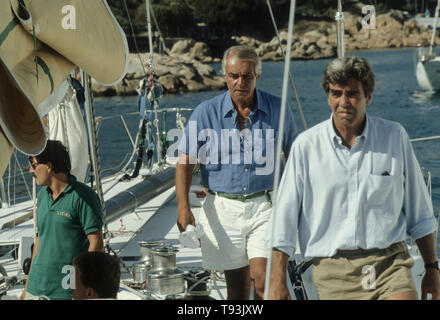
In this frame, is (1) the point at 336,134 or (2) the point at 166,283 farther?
(2) the point at 166,283

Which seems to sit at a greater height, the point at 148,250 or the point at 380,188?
the point at 380,188

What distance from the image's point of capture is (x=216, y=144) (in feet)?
12.4

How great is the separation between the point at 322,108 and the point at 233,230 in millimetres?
33161

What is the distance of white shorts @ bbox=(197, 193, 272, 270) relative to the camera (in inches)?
147

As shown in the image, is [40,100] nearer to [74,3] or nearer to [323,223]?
[74,3]

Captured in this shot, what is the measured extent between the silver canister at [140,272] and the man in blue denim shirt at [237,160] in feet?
3.55

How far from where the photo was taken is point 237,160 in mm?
3754

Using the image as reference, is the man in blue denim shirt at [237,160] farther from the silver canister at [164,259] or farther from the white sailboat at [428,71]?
the white sailboat at [428,71]

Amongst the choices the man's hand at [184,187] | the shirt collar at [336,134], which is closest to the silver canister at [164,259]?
the man's hand at [184,187]

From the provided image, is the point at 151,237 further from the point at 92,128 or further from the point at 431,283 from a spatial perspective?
the point at 431,283

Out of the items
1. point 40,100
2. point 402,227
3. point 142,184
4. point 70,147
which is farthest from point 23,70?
point 142,184

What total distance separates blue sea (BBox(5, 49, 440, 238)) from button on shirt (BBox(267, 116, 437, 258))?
10851 millimetres

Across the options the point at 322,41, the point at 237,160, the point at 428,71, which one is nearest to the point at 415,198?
the point at 237,160

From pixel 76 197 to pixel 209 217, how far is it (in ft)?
2.54
